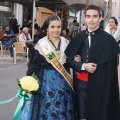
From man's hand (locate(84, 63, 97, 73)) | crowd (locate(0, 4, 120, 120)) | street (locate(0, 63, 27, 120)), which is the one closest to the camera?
man's hand (locate(84, 63, 97, 73))

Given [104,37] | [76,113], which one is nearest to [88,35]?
[104,37]

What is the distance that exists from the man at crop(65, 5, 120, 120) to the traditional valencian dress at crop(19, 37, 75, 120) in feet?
0.47

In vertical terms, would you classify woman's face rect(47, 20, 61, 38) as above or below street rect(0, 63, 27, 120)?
above

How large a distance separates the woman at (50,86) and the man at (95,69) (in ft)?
0.48

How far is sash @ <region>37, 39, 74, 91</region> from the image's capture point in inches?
153

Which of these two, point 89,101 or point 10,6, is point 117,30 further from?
point 10,6

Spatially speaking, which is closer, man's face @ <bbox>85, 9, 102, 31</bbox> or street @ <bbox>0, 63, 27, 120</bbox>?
man's face @ <bbox>85, 9, 102, 31</bbox>

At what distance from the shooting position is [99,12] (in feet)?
12.2

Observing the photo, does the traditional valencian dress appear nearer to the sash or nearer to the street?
the sash

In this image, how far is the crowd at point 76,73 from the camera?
3.70 meters

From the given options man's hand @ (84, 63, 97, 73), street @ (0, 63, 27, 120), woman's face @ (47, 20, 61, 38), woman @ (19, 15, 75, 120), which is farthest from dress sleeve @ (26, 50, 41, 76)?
street @ (0, 63, 27, 120)

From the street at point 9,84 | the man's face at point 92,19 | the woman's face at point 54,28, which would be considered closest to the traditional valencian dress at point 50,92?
the woman's face at point 54,28

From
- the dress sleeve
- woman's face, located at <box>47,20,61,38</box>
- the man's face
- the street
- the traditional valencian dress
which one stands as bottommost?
the street

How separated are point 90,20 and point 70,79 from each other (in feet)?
2.36
